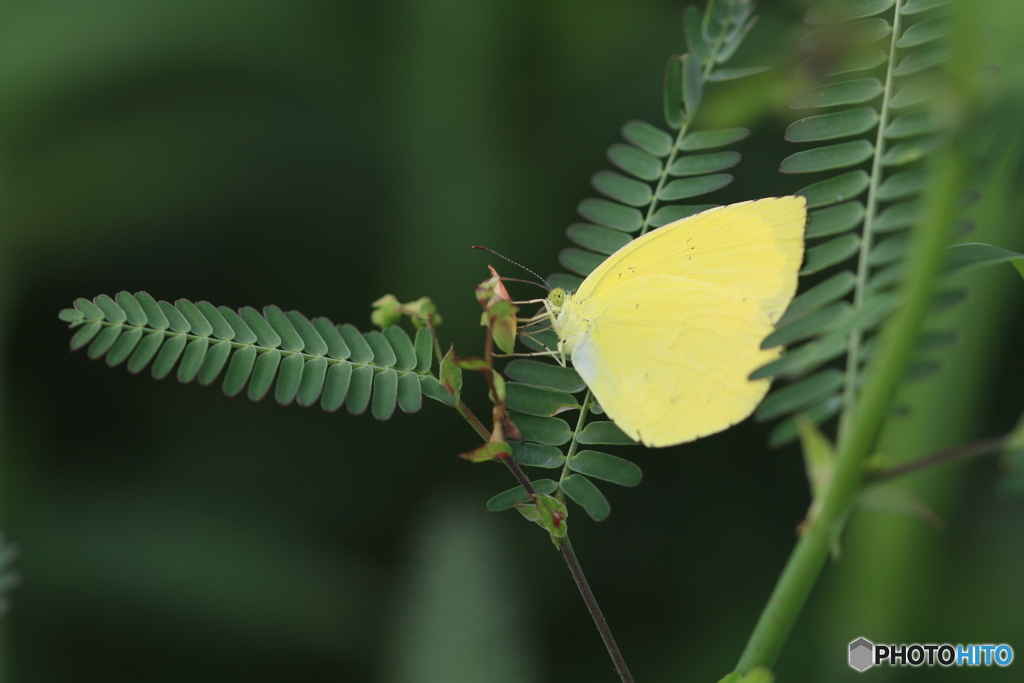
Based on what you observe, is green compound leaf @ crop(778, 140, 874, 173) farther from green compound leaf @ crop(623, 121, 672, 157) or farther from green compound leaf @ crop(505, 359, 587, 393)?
green compound leaf @ crop(505, 359, 587, 393)

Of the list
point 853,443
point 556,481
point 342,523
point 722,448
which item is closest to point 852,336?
point 853,443

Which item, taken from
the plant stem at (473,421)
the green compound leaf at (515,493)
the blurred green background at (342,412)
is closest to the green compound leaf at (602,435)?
the green compound leaf at (515,493)

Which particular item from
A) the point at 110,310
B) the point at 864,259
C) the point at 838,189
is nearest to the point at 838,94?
the point at 838,189

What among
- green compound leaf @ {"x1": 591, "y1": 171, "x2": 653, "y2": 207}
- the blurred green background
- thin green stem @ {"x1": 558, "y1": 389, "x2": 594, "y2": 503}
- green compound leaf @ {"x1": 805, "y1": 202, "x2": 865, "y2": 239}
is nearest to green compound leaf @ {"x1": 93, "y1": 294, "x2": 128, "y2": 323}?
thin green stem @ {"x1": 558, "y1": 389, "x2": 594, "y2": 503}

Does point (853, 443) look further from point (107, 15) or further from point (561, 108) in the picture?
point (107, 15)

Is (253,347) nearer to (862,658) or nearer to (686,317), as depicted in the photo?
(686,317)

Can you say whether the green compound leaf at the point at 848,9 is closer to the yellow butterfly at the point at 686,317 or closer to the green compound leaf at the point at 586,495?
the yellow butterfly at the point at 686,317
